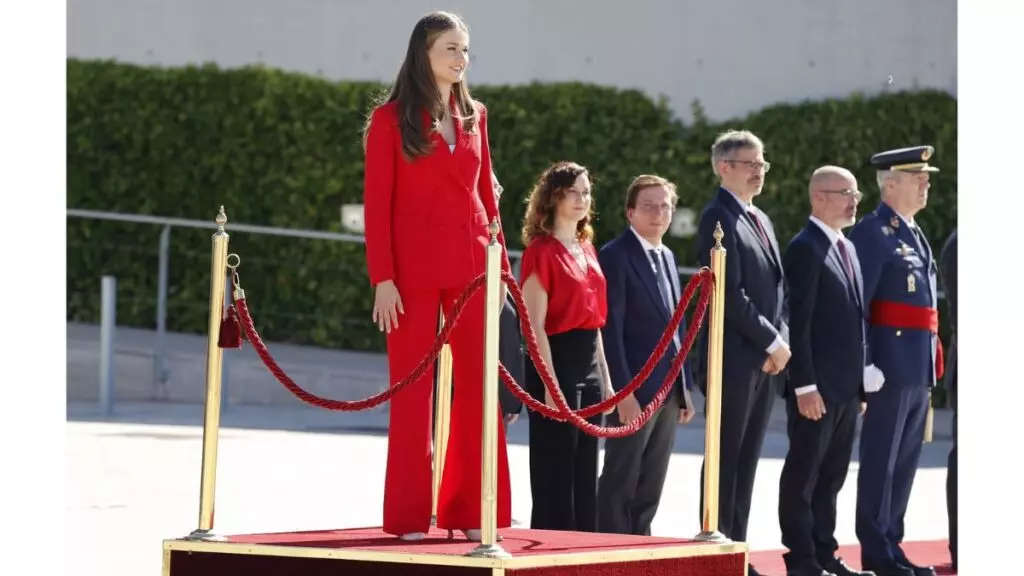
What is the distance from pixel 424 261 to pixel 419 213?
0.50 feet

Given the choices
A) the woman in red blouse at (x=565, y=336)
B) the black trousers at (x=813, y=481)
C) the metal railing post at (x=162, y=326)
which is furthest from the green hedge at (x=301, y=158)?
the woman in red blouse at (x=565, y=336)

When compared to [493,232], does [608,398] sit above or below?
below

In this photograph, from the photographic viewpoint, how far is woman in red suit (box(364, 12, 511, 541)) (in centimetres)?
593

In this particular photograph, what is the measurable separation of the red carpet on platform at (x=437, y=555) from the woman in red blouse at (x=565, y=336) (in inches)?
44.8

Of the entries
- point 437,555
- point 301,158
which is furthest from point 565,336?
point 301,158

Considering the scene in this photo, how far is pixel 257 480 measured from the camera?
401 inches

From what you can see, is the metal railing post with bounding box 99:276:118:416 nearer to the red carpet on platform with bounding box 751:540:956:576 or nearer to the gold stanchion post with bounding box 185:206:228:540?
the red carpet on platform with bounding box 751:540:956:576

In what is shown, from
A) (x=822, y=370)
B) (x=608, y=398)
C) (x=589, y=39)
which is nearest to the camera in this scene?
(x=608, y=398)

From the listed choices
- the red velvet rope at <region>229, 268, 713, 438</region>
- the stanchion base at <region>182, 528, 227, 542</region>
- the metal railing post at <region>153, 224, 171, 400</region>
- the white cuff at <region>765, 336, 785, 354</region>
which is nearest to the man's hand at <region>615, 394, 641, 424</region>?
the white cuff at <region>765, 336, 785, 354</region>

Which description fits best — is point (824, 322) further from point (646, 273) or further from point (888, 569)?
point (888, 569)
